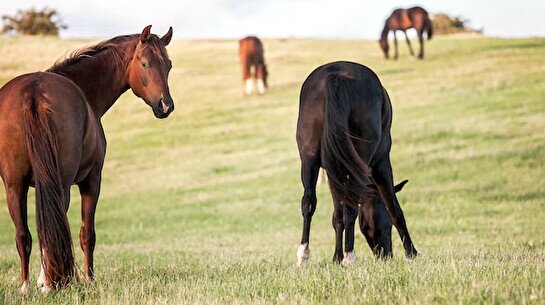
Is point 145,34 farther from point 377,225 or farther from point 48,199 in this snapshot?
point 377,225

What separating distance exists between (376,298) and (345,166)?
2513 mm

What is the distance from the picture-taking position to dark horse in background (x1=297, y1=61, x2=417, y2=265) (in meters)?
7.77

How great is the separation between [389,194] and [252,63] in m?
30.7

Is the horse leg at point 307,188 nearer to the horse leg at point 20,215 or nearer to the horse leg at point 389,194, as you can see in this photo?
the horse leg at point 389,194

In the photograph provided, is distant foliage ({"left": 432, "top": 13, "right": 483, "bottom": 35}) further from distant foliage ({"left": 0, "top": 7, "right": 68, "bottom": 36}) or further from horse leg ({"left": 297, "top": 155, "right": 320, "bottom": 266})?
horse leg ({"left": 297, "top": 155, "right": 320, "bottom": 266})

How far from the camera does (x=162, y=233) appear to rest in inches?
774

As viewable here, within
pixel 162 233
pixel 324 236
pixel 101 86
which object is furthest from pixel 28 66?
pixel 101 86

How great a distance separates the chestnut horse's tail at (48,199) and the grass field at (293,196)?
219 millimetres

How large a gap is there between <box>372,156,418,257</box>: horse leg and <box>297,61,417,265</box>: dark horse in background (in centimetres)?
32

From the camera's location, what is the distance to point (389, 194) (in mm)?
9047

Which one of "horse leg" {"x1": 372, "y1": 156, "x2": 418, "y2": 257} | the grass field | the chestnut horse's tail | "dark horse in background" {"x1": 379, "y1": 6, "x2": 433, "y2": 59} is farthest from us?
"dark horse in background" {"x1": 379, "y1": 6, "x2": 433, "y2": 59}

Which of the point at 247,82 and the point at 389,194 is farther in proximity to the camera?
the point at 247,82

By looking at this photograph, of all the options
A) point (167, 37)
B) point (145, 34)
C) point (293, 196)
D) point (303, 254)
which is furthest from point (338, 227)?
point (293, 196)

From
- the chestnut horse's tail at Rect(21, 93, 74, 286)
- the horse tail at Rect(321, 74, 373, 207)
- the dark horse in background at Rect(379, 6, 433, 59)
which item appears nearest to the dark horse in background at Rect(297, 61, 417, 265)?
the horse tail at Rect(321, 74, 373, 207)
